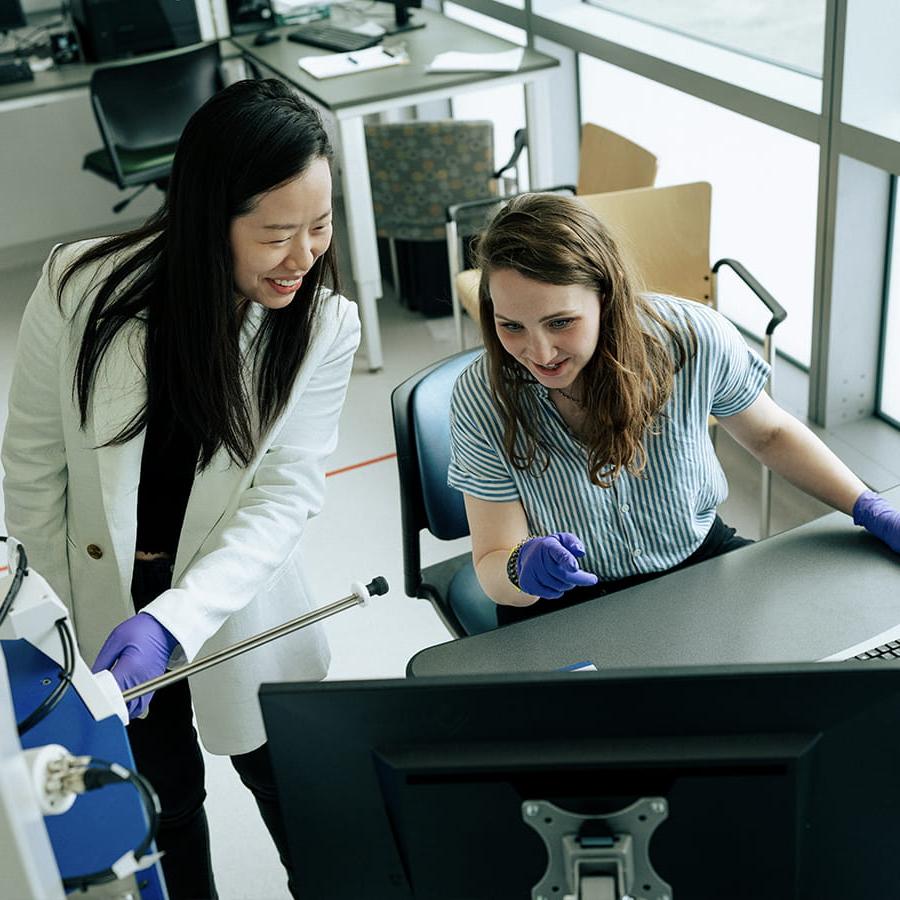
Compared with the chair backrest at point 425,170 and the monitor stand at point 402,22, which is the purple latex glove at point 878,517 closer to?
the chair backrest at point 425,170

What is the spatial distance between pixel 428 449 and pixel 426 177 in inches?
82.0

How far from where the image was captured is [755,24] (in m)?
3.15

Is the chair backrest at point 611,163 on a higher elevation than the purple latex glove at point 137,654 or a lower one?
lower

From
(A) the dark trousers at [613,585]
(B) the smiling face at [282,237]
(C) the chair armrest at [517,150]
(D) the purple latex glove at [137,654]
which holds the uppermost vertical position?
(B) the smiling face at [282,237]

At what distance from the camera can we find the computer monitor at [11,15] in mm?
4246

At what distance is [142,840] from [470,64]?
317cm

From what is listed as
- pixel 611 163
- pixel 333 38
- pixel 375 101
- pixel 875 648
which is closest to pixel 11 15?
pixel 333 38

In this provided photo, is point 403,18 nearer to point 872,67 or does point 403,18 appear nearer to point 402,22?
point 402,22

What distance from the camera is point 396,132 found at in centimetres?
364

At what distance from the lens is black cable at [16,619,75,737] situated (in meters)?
0.94

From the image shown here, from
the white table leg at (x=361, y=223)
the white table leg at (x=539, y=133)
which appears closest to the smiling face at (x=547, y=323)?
the white table leg at (x=361, y=223)

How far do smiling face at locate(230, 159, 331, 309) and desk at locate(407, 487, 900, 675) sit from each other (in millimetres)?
504

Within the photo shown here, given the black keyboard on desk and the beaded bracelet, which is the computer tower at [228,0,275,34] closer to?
the beaded bracelet

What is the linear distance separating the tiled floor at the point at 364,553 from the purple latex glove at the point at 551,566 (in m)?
0.89
